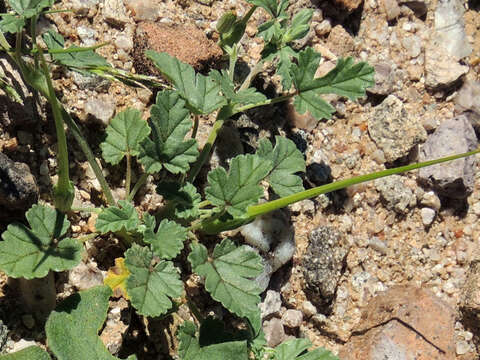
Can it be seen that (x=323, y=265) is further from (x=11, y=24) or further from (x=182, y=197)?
(x=11, y=24)

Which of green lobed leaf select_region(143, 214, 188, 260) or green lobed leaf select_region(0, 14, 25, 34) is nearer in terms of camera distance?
green lobed leaf select_region(0, 14, 25, 34)

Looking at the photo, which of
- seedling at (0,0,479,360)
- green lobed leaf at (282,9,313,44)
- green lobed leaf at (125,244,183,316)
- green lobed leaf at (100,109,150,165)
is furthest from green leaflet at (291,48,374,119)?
green lobed leaf at (125,244,183,316)

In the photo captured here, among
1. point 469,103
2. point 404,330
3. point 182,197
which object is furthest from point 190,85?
point 469,103

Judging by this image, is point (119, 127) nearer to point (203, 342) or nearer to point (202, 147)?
point (202, 147)

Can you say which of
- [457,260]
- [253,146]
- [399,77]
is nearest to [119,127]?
[253,146]

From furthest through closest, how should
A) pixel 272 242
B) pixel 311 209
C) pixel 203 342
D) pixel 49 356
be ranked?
pixel 311 209
pixel 272 242
pixel 203 342
pixel 49 356

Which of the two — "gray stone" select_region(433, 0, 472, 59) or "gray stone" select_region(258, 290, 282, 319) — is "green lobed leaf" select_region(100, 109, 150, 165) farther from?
"gray stone" select_region(433, 0, 472, 59)
